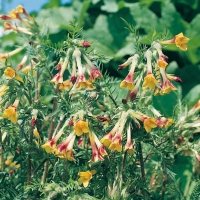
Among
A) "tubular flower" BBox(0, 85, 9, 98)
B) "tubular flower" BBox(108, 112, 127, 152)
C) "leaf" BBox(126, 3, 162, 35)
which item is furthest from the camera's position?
"leaf" BBox(126, 3, 162, 35)

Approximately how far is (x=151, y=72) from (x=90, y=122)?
20 cm

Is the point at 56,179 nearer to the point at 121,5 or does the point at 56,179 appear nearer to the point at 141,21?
the point at 141,21

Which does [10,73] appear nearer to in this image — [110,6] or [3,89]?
[3,89]

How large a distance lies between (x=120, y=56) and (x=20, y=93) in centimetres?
220

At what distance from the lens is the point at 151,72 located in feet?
3.72

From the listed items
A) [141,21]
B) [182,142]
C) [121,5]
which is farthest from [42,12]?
[182,142]

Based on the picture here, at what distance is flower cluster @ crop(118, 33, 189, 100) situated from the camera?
1126mm

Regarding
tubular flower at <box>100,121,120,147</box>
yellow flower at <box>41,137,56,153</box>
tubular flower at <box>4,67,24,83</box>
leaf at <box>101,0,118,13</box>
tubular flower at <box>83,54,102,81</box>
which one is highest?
tubular flower at <box>83,54,102,81</box>

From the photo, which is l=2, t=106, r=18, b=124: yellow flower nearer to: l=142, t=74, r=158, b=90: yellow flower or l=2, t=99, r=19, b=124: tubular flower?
l=2, t=99, r=19, b=124: tubular flower

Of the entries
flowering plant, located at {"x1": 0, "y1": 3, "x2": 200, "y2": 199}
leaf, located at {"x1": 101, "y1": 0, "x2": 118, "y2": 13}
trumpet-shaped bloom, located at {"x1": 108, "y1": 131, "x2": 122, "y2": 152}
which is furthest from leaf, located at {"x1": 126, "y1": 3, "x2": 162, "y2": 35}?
trumpet-shaped bloom, located at {"x1": 108, "y1": 131, "x2": 122, "y2": 152}

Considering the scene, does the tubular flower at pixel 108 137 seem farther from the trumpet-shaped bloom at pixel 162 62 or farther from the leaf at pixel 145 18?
the leaf at pixel 145 18

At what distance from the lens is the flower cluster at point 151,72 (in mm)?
1126

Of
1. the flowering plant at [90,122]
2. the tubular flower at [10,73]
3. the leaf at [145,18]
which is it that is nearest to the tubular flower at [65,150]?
the flowering plant at [90,122]

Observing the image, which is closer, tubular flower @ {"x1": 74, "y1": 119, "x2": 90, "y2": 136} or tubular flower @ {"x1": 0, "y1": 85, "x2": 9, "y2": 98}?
tubular flower @ {"x1": 74, "y1": 119, "x2": 90, "y2": 136}
